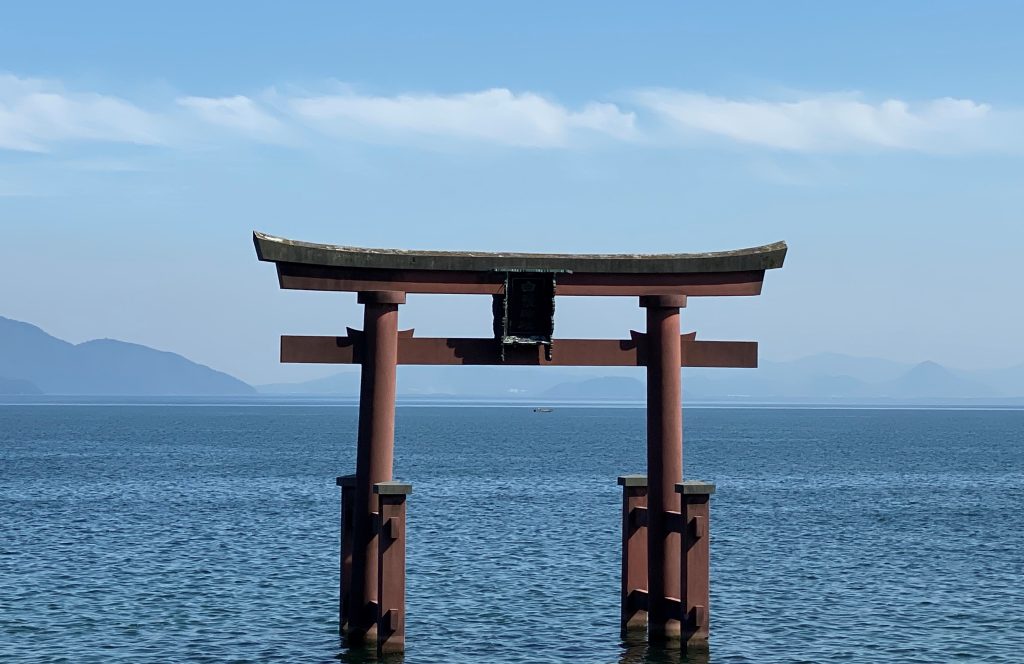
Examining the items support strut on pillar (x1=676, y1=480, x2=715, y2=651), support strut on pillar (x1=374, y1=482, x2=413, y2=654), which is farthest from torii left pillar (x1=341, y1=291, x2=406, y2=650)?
support strut on pillar (x1=676, y1=480, x2=715, y2=651)

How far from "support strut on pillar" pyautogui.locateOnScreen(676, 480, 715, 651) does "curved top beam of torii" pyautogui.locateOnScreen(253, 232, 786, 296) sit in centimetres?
Result: 328

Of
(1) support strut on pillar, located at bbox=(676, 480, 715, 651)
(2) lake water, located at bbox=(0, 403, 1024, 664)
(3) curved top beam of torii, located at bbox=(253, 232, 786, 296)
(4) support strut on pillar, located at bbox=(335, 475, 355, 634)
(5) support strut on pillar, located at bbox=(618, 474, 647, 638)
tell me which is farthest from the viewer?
(2) lake water, located at bbox=(0, 403, 1024, 664)

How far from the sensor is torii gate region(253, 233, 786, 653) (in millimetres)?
19500

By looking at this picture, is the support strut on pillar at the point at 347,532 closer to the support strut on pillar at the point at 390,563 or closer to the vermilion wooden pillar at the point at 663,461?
the support strut on pillar at the point at 390,563

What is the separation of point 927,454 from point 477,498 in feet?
211

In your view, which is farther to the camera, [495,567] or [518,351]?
[495,567]

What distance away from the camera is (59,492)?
192 ft

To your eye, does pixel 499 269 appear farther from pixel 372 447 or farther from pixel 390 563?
pixel 390 563

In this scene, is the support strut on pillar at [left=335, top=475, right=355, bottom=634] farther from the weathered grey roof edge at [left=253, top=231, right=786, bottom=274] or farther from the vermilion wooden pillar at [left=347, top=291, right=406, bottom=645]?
the weathered grey roof edge at [left=253, top=231, right=786, bottom=274]

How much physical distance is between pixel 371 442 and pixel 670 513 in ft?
15.4

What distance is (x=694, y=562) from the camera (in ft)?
63.7

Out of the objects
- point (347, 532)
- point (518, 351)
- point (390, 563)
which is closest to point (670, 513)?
point (518, 351)

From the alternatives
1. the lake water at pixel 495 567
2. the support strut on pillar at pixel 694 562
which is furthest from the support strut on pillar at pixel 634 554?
the support strut on pillar at pixel 694 562

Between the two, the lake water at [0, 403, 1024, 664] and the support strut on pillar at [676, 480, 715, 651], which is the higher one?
the support strut on pillar at [676, 480, 715, 651]
